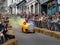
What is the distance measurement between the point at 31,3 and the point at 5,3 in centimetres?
3446

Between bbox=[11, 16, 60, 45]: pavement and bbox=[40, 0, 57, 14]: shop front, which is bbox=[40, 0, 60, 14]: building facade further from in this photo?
bbox=[11, 16, 60, 45]: pavement

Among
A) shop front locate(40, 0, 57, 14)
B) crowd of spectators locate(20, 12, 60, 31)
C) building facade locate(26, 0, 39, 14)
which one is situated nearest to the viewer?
crowd of spectators locate(20, 12, 60, 31)

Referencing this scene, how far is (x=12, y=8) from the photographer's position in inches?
2896

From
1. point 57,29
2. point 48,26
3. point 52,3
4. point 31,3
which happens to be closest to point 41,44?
point 57,29

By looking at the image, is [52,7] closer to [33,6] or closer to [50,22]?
[33,6]

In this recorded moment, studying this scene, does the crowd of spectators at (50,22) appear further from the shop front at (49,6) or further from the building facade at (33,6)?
the building facade at (33,6)

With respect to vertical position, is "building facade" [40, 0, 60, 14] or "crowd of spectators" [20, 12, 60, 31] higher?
"building facade" [40, 0, 60, 14]

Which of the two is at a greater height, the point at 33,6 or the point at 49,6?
the point at 33,6

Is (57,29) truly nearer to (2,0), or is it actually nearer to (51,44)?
(51,44)

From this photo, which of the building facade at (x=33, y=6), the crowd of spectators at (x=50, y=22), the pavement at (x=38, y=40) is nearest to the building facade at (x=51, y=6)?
the building facade at (x=33, y=6)

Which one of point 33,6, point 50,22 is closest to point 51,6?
point 33,6

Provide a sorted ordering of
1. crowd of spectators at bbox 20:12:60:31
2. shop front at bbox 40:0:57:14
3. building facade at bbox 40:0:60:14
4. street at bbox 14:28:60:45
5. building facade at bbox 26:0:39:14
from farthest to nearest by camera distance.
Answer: building facade at bbox 26:0:39:14
shop front at bbox 40:0:57:14
building facade at bbox 40:0:60:14
crowd of spectators at bbox 20:12:60:31
street at bbox 14:28:60:45

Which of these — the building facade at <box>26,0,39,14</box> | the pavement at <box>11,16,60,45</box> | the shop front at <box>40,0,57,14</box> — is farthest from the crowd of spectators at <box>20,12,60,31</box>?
the building facade at <box>26,0,39,14</box>

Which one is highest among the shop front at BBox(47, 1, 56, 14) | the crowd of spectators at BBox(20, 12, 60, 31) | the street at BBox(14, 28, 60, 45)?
the shop front at BBox(47, 1, 56, 14)
